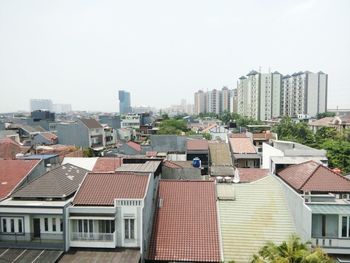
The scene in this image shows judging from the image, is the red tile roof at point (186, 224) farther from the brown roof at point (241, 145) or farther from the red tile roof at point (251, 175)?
the brown roof at point (241, 145)

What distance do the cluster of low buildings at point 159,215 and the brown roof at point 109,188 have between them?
0.06 meters

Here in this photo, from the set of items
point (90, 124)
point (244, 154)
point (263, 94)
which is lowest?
point (244, 154)

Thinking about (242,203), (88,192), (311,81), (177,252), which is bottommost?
(177,252)

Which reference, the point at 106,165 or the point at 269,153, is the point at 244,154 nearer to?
the point at 269,153

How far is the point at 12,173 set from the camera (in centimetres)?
2348

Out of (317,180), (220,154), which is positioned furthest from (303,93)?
(317,180)

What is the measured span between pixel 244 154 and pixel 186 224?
1027 inches

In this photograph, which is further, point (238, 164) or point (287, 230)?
point (238, 164)

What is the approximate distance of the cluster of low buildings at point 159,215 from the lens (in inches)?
690

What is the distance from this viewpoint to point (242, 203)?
71.5ft

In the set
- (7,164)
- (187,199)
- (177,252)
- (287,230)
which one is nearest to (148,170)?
(187,199)

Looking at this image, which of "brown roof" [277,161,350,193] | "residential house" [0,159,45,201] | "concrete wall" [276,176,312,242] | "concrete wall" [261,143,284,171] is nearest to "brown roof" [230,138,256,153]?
"concrete wall" [261,143,284,171]

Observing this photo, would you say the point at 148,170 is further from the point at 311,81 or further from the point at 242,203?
the point at 311,81

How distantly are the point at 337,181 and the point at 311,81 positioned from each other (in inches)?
4784
